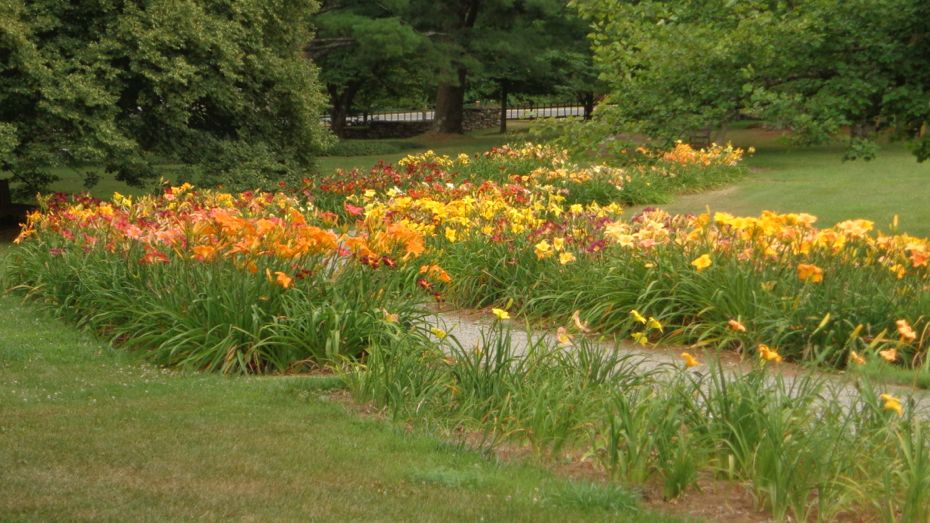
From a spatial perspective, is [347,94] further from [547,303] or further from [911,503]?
[911,503]

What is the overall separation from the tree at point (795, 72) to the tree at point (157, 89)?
852 cm

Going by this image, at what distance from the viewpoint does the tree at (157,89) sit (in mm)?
15055

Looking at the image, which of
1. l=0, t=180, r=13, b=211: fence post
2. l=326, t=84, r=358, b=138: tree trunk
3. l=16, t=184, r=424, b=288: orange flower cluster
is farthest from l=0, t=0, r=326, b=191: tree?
l=326, t=84, r=358, b=138: tree trunk

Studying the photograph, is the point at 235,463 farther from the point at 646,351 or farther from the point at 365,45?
the point at 365,45

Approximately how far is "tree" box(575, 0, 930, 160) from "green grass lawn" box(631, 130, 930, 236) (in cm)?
534

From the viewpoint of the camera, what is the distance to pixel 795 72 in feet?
29.1

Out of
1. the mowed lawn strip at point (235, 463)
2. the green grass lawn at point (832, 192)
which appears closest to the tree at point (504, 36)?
the green grass lawn at point (832, 192)

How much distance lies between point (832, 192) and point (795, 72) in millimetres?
13587

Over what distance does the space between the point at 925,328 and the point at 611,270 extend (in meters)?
2.53

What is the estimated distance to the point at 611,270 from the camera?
898 cm

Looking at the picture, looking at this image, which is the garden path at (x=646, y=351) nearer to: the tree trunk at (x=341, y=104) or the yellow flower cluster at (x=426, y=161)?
the yellow flower cluster at (x=426, y=161)

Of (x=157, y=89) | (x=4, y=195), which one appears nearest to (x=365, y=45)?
(x=4, y=195)

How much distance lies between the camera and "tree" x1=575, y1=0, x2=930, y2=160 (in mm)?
8320

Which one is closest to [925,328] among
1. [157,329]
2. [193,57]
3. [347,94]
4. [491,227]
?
[491,227]
